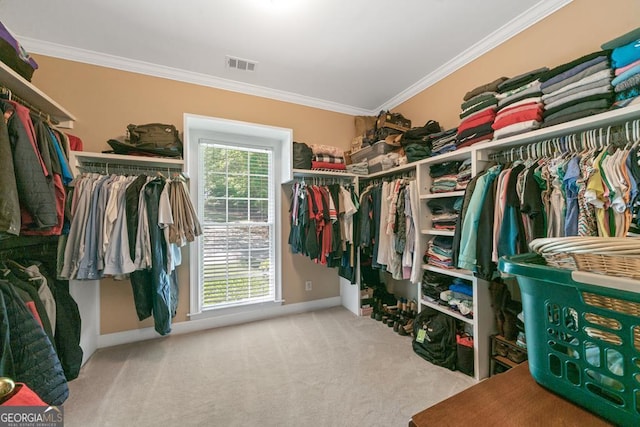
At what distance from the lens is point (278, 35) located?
2008 mm

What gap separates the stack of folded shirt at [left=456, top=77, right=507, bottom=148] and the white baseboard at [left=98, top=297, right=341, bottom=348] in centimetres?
240

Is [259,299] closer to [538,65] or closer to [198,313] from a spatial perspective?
[198,313]

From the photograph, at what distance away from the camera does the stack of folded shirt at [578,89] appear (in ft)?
4.22

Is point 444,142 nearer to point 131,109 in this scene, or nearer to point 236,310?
point 236,310

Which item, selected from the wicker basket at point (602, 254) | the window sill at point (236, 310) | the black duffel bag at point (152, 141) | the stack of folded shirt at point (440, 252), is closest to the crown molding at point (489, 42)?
the stack of folded shirt at point (440, 252)

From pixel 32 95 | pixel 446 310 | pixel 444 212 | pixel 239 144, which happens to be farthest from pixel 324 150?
pixel 32 95

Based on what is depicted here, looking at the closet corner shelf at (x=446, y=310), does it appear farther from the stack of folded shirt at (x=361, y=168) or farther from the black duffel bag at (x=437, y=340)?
the stack of folded shirt at (x=361, y=168)

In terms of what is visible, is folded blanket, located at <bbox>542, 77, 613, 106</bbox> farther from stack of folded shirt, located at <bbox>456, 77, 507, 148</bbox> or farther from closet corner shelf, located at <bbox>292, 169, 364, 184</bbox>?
closet corner shelf, located at <bbox>292, 169, 364, 184</bbox>

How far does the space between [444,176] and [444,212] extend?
32cm

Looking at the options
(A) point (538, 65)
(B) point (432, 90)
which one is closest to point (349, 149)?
(B) point (432, 90)

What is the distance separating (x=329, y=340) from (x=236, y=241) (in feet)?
4.87

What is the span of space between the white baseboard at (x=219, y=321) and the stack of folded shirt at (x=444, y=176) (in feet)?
6.35

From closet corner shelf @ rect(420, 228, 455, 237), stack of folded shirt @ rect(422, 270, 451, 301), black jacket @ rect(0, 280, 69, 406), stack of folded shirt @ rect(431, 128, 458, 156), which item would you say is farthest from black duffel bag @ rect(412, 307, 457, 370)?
black jacket @ rect(0, 280, 69, 406)

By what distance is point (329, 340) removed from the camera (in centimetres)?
233
